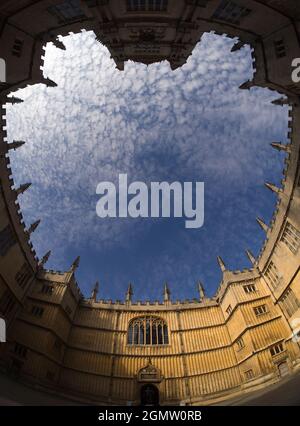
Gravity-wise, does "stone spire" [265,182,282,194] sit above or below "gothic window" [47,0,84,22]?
below

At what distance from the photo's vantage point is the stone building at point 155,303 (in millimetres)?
19703

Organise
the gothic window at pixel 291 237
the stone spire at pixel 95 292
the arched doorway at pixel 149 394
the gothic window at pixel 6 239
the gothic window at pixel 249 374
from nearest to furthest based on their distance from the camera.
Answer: the gothic window at pixel 6 239 < the gothic window at pixel 249 374 < the gothic window at pixel 291 237 < the arched doorway at pixel 149 394 < the stone spire at pixel 95 292

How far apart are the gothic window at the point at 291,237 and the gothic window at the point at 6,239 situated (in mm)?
31161

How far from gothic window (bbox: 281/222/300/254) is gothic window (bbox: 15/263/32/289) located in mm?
31304

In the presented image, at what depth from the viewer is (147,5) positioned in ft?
65.2

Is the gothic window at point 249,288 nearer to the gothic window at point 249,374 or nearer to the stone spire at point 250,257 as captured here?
the stone spire at point 250,257

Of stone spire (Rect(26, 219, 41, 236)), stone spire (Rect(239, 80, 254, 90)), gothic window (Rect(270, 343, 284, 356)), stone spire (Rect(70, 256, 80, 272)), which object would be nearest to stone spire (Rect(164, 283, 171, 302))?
stone spire (Rect(70, 256, 80, 272))

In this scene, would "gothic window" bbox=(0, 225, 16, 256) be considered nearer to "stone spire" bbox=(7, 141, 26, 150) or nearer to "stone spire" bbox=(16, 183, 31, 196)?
"stone spire" bbox=(16, 183, 31, 196)

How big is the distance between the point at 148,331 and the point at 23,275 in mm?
18121

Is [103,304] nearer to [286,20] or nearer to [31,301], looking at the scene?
[31,301]

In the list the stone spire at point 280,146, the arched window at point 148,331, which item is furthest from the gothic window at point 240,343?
the stone spire at point 280,146

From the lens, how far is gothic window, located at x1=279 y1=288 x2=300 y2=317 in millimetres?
27828
